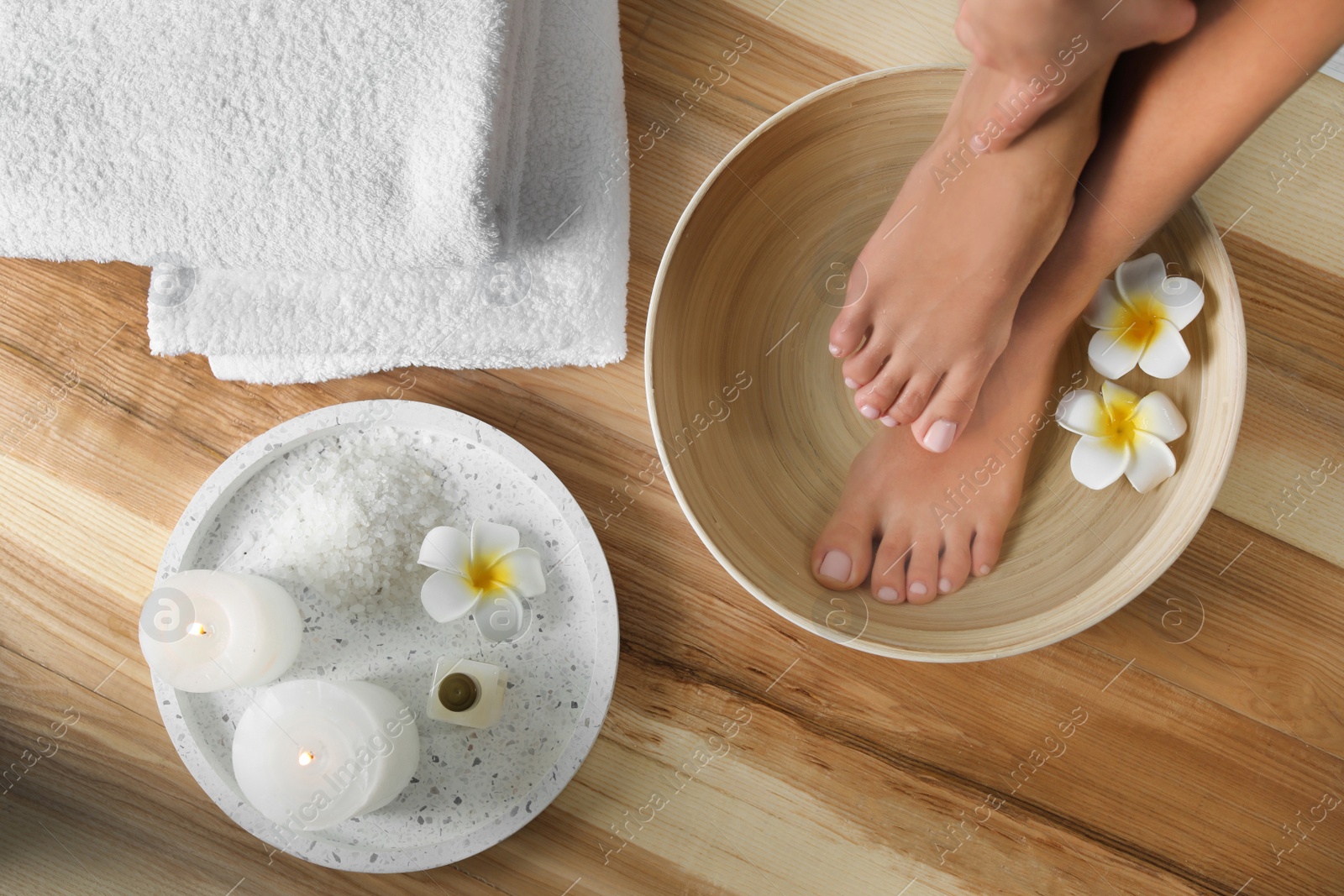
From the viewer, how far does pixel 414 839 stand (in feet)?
2.12

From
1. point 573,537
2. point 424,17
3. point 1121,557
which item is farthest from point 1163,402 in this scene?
point 424,17

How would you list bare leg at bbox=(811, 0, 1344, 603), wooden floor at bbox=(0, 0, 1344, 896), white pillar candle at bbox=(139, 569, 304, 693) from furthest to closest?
wooden floor at bbox=(0, 0, 1344, 896) < white pillar candle at bbox=(139, 569, 304, 693) < bare leg at bbox=(811, 0, 1344, 603)

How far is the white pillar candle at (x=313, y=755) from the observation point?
22.1 inches

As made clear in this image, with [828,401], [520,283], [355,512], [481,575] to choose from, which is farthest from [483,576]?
[828,401]

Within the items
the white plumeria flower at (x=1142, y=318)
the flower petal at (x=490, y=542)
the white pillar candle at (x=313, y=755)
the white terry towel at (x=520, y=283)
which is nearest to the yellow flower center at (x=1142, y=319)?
the white plumeria flower at (x=1142, y=318)

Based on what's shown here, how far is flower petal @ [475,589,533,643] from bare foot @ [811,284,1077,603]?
10.0 inches

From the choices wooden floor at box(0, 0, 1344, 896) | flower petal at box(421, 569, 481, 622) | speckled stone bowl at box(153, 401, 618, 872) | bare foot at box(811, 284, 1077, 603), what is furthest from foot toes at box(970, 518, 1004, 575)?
flower petal at box(421, 569, 481, 622)

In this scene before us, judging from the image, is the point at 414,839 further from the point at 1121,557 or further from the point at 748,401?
the point at 1121,557

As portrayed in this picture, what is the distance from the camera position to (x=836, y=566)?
26.4 inches

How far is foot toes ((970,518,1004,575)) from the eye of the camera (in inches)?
26.3

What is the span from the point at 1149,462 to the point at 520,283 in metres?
0.52

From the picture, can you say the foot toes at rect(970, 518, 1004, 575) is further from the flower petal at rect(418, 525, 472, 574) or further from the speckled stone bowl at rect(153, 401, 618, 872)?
the flower petal at rect(418, 525, 472, 574)

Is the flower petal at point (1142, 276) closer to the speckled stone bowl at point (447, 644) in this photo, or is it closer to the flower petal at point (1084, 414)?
the flower petal at point (1084, 414)

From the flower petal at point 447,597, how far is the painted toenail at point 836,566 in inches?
11.5
